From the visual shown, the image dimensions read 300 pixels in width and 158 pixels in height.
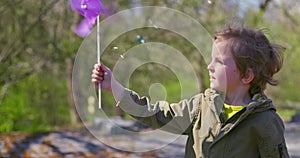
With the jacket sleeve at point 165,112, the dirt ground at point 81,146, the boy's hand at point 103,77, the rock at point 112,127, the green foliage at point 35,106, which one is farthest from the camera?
the green foliage at point 35,106

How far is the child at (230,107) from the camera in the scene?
5.59 feet

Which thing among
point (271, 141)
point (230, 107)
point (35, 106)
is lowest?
point (35, 106)

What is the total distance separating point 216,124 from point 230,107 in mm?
89

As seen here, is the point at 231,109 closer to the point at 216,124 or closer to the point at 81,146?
the point at 216,124

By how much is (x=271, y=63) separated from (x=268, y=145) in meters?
0.30

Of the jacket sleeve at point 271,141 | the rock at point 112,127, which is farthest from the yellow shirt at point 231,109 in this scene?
the rock at point 112,127

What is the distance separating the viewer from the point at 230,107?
5.88 ft

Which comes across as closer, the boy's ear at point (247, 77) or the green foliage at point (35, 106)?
the boy's ear at point (247, 77)

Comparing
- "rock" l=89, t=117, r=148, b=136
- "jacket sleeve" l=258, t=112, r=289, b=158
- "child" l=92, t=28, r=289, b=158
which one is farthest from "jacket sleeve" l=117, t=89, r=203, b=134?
"rock" l=89, t=117, r=148, b=136

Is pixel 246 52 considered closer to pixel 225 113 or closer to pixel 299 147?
pixel 225 113

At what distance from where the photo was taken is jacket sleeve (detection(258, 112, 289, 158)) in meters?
1.68

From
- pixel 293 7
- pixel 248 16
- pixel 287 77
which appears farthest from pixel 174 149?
pixel 287 77

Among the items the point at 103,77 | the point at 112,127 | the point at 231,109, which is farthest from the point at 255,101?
the point at 112,127

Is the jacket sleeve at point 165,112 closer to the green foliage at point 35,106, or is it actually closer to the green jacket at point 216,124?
the green jacket at point 216,124
